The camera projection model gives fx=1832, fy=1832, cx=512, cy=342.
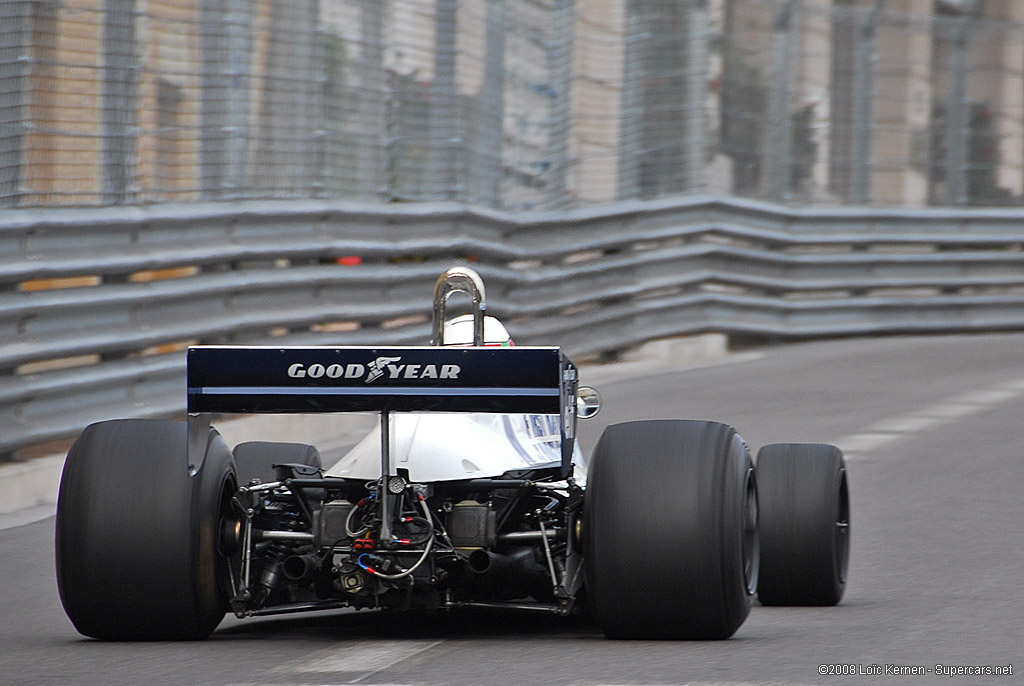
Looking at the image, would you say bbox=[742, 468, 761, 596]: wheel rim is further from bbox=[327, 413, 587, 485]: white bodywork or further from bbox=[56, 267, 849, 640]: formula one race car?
bbox=[327, 413, 587, 485]: white bodywork

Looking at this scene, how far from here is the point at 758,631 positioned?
605 cm

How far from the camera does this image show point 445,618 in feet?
21.3

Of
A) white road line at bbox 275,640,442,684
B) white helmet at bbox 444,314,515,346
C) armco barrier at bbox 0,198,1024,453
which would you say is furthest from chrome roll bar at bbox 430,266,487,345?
armco barrier at bbox 0,198,1024,453

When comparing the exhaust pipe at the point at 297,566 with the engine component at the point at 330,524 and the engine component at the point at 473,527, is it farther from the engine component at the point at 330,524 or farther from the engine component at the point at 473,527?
the engine component at the point at 473,527

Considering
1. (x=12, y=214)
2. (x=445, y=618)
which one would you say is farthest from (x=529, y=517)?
(x=12, y=214)

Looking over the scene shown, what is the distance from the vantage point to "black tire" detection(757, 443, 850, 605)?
686 cm

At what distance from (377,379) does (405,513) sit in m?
0.50

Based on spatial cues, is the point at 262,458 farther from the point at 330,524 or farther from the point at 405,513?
the point at 405,513

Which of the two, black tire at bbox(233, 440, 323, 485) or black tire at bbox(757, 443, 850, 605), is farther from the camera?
black tire at bbox(233, 440, 323, 485)

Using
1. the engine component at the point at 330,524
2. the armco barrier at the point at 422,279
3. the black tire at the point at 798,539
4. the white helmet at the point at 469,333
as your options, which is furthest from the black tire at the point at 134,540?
the armco barrier at the point at 422,279

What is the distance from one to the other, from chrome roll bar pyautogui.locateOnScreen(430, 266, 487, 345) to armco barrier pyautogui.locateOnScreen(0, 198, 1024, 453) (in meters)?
3.25

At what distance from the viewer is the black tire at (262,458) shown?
25.3 feet

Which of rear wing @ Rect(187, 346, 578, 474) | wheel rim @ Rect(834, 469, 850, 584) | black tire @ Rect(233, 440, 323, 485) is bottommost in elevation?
wheel rim @ Rect(834, 469, 850, 584)

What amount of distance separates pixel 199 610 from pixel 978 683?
7.91ft
